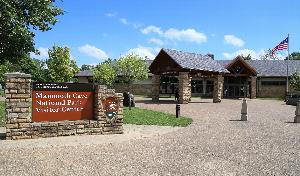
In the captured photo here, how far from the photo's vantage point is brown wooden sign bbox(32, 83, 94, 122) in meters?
11.8

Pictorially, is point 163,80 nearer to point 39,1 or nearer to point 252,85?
point 252,85

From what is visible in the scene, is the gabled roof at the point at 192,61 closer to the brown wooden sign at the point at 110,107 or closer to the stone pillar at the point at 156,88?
the stone pillar at the point at 156,88

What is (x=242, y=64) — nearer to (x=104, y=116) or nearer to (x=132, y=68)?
(x=132, y=68)

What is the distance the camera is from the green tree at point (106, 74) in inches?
2323

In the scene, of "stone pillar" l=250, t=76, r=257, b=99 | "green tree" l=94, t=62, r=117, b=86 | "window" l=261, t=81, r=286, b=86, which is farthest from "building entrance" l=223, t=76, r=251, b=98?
"green tree" l=94, t=62, r=117, b=86

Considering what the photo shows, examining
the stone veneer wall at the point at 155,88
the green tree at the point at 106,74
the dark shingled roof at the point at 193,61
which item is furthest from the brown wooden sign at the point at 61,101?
the green tree at the point at 106,74

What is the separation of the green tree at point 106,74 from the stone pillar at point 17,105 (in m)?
47.4

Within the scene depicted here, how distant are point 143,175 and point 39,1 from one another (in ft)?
70.3

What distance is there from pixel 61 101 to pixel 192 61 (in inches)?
1057

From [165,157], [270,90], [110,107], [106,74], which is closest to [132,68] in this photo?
[106,74]

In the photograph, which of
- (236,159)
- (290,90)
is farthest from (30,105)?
(290,90)

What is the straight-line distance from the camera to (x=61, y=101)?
40.4ft

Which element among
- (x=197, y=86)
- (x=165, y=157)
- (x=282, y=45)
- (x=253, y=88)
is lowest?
(x=165, y=157)

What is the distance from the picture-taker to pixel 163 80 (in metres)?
56.4
